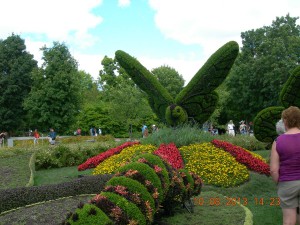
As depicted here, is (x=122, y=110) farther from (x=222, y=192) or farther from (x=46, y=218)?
(x=46, y=218)

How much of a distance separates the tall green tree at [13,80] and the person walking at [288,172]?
39.4m

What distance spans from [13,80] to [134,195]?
133ft

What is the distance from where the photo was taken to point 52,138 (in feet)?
85.7

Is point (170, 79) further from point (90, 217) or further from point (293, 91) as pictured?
point (90, 217)

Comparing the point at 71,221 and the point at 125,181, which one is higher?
the point at 125,181

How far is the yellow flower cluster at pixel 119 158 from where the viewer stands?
11169 mm

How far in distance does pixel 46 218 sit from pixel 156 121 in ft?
136

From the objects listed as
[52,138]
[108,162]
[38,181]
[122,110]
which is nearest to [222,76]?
[108,162]

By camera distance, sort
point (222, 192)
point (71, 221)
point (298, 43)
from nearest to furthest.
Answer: point (71, 221) → point (222, 192) → point (298, 43)

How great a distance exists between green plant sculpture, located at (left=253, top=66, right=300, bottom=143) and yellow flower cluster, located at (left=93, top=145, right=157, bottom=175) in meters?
3.10

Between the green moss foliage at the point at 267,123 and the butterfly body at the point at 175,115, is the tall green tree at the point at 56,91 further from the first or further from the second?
the green moss foliage at the point at 267,123

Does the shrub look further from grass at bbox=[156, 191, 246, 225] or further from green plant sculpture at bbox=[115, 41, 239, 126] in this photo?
green plant sculpture at bbox=[115, 41, 239, 126]

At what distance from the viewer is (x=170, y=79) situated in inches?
2217
